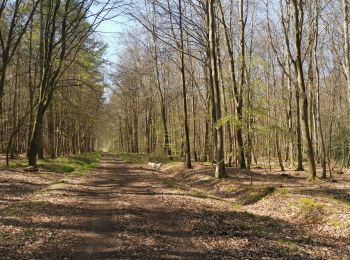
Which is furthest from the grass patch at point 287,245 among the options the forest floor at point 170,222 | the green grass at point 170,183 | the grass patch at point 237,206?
the green grass at point 170,183

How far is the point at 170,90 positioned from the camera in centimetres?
4384

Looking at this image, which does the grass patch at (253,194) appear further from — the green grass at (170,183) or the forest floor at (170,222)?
the green grass at (170,183)

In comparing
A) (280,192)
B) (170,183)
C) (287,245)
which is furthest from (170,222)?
(170,183)

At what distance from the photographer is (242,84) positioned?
19125mm

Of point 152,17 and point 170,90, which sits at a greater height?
point 152,17

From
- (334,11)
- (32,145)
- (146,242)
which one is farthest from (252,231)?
(334,11)

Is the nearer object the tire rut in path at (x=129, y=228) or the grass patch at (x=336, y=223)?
the tire rut in path at (x=129, y=228)

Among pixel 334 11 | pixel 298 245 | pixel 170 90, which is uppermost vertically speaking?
pixel 334 11

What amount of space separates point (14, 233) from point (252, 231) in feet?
19.3

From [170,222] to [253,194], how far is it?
5.38 metres

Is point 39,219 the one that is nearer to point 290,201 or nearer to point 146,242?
point 146,242

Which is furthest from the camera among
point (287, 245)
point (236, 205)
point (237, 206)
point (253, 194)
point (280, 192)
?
point (253, 194)

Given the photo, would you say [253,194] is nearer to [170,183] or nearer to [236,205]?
[236,205]

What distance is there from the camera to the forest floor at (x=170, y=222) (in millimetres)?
8078
